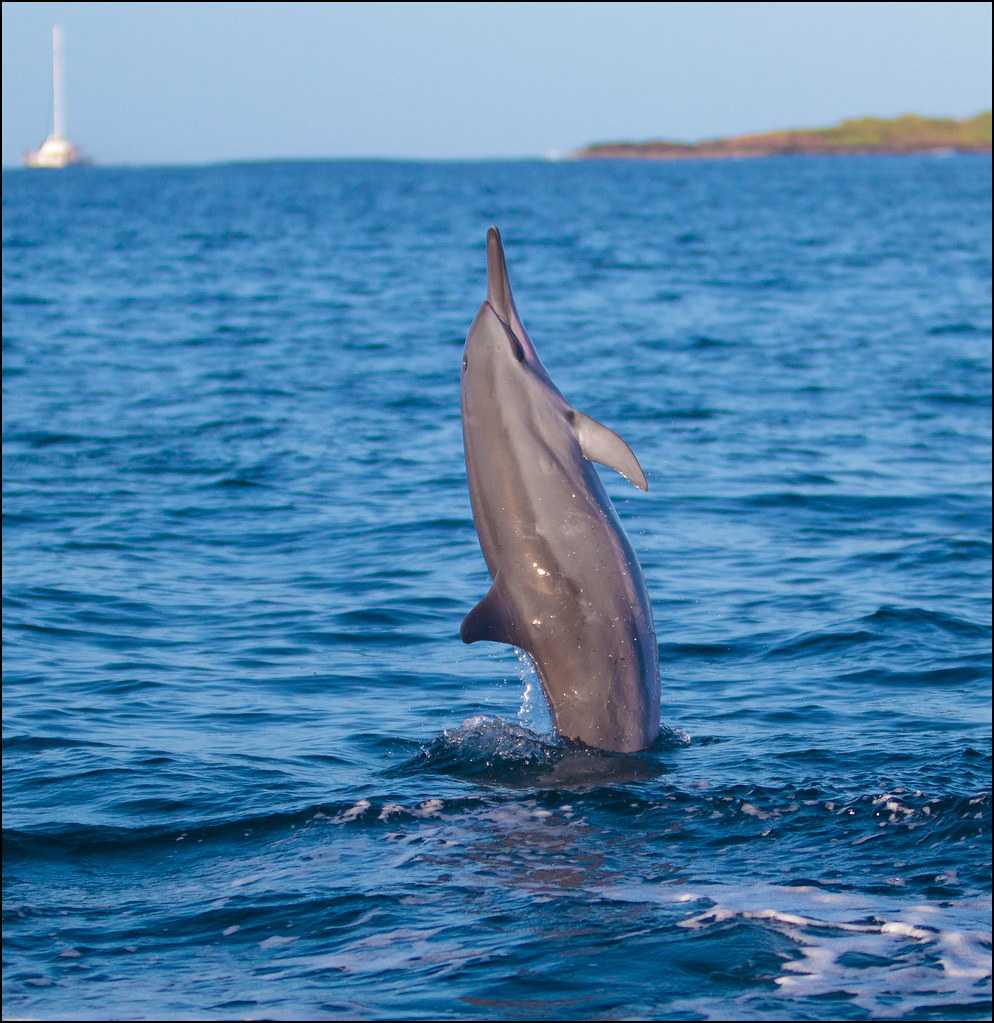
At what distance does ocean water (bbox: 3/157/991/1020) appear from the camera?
7.77m

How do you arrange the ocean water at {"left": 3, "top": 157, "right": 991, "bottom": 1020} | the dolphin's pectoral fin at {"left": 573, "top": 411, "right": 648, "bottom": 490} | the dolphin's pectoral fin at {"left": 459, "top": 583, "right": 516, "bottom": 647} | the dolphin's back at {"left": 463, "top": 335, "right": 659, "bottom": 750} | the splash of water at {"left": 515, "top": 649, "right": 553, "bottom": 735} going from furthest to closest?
the splash of water at {"left": 515, "top": 649, "right": 553, "bottom": 735}, the dolphin's back at {"left": 463, "top": 335, "right": 659, "bottom": 750}, the dolphin's pectoral fin at {"left": 459, "top": 583, "right": 516, "bottom": 647}, the dolphin's pectoral fin at {"left": 573, "top": 411, "right": 648, "bottom": 490}, the ocean water at {"left": 3, "top": 157, "right": 991, "bottom": 1020}

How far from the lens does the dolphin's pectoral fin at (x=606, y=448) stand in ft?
31.6

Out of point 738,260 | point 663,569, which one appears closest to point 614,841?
point 663,569

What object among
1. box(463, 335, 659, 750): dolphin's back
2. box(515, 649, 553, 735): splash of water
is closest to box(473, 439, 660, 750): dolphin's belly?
box(463, 335, 659, 750): dolphin's back

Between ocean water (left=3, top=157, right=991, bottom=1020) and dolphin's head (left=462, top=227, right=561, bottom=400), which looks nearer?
ocean water (left=3, top=157, right=991, bottom=1020)

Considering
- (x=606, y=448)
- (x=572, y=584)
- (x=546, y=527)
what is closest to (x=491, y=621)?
(x=572, y=584)

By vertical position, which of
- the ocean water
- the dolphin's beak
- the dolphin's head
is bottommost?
the ocean water

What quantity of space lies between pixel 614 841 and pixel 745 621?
5.91 meters

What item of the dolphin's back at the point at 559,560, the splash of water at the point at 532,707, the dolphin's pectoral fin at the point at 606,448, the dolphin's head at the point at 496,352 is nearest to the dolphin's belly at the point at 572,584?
the dolphin's back at the point at 559,560

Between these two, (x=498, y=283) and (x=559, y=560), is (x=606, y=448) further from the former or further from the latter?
(x=498, y=283)

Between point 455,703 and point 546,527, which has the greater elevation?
point 546,527

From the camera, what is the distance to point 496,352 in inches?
388

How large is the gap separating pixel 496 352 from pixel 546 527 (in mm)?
1107

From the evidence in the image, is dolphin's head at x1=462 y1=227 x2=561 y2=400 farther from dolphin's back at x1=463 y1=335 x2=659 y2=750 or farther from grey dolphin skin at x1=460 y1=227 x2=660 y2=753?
dolphin's back at x1=463 y1=335 x2=659 y2=750
